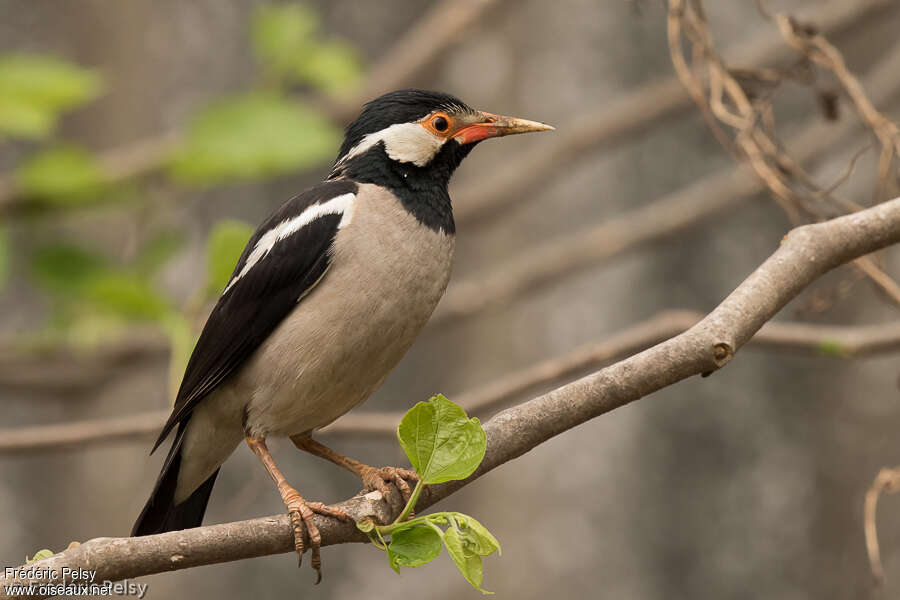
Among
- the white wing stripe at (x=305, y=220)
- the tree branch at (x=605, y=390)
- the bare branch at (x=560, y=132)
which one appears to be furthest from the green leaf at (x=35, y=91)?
the tree branch at (x=605, y=390)

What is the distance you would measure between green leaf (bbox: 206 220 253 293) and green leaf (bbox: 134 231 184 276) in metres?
1.01

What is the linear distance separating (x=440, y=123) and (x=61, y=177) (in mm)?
2139

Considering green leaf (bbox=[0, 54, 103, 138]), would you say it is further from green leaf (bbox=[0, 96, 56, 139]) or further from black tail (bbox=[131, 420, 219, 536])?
black tail (bbox=[131, 420, 219, 536])

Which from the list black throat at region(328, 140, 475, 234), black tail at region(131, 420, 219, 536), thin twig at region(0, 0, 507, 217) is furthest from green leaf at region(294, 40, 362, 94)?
black tail at region(131, 420, 219, 536)

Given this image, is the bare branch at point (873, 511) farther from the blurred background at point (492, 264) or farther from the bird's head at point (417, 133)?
the bird's head at point (417, 133)

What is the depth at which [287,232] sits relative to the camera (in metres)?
3.55

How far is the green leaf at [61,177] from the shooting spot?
5.00m

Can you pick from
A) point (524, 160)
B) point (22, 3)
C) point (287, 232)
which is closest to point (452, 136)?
point (287, 232)

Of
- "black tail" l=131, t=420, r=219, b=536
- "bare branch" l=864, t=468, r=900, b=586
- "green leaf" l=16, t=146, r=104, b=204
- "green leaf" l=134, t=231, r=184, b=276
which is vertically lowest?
"bare branch" l=864, t=468, r=900, b=586

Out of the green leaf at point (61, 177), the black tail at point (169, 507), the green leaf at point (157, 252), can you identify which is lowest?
the black tail at point (169, 507)

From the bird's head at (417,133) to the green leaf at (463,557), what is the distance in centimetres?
163

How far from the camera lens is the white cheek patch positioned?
12.1ft

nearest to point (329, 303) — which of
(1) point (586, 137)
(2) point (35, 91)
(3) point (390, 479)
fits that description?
(3) point (390, 479)

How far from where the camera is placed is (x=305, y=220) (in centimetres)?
351
